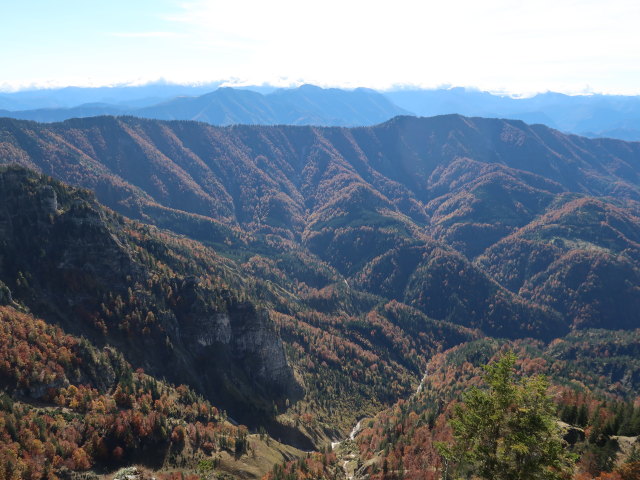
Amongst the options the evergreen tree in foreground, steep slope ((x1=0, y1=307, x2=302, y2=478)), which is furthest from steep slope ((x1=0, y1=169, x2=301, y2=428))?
the evergreen tree in foreground

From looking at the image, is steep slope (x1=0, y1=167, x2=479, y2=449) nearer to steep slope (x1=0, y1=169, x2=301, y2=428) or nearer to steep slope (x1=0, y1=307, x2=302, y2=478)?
steep slope (x1=0, y1=169, x2=301, y2=428)

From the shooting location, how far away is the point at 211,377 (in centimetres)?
16638

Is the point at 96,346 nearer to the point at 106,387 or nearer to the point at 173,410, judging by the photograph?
the point at 106,387

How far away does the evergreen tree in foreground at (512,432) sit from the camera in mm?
39688

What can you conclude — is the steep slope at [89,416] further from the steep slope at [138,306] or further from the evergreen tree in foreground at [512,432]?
the evergreen tree in foreground at [512,432]

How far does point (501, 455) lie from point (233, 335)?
157920 mm

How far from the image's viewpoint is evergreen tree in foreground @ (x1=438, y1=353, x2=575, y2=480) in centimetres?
3969

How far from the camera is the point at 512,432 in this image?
41375mm

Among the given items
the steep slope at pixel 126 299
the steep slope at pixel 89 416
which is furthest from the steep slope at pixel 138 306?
the steep slope at pixel 89 416

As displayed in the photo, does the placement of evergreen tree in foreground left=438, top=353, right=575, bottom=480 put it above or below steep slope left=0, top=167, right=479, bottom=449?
above

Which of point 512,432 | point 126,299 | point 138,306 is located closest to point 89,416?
point 138,306

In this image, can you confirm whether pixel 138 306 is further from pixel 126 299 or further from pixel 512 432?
pixel 512 432

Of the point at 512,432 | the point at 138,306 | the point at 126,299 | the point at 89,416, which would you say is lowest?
the point at 89,416

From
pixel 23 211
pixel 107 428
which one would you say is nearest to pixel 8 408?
pixel 107 428
